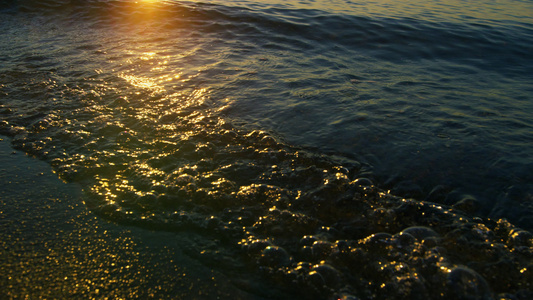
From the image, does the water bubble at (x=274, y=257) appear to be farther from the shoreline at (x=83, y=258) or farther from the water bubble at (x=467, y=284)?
the water bubble at (x=467, y=284)

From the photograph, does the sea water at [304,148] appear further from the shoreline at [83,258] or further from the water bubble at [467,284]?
the shoreline at [83,258]

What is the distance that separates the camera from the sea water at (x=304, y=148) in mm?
2287

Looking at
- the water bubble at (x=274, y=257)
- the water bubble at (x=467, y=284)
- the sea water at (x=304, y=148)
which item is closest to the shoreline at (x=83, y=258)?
the sea water at (x=304, y=148)

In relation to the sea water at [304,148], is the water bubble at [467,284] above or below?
below

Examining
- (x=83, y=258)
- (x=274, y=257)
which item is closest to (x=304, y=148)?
(x=274, y=257)

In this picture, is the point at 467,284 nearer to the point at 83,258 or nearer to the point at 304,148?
the point at 304,148

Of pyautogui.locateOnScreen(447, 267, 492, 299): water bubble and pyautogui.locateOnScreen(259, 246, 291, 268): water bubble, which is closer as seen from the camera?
pyautogui.locateOnScreen(447, 267, 492, 299): water bubble

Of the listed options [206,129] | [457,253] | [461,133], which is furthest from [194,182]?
[461,133]

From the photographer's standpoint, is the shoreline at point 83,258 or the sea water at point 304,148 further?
the sea water at point 304,148

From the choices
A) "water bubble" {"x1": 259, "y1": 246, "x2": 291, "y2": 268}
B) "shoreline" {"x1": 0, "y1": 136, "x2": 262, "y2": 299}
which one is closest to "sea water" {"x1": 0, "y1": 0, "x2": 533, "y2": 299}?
"water bubble" {"x1": 259, "y1": 246, "x2": 291, "y2": 268}

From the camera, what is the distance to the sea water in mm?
2287

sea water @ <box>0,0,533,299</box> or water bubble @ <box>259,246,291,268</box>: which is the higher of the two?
sea water @ <box>0,0,533,299</box>

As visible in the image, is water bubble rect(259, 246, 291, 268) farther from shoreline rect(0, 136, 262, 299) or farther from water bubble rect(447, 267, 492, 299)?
water bubble rect(447, 267, 492, 299)

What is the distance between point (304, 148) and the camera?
3.63m
